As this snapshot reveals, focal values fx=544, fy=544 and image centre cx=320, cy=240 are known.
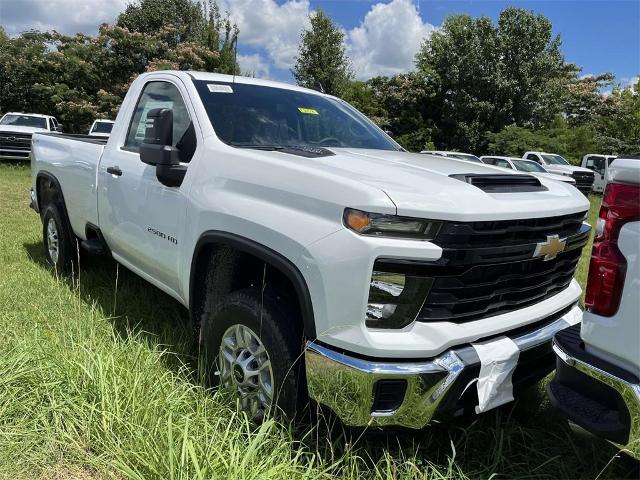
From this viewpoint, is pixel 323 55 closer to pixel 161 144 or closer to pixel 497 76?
pixel 497 76

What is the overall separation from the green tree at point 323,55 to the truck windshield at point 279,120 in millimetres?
23478

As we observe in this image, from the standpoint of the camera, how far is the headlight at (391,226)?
212cm

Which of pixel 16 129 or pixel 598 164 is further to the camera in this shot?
pixel 598 164

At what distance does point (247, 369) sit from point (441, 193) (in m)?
1.24

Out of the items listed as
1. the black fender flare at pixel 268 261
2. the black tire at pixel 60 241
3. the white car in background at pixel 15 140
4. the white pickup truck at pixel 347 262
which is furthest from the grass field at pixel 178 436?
the white car in background at pixel 15 140

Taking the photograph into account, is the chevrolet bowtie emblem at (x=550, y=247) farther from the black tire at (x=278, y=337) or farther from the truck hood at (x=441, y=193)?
the black tire at (x=278, y=337)

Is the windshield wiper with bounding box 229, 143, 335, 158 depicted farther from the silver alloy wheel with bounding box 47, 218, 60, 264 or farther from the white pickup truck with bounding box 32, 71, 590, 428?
the silver alloy wheel with bounding box 47, 218, 60, 264

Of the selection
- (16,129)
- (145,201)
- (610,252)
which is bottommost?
(16,129)

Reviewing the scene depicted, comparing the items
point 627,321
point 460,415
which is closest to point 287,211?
point 460,415

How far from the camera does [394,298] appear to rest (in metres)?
2.12

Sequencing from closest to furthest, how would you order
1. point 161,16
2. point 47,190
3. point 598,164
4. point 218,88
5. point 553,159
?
point 218,88, point 47,190, point 553,159, point 598,164, point 161,16

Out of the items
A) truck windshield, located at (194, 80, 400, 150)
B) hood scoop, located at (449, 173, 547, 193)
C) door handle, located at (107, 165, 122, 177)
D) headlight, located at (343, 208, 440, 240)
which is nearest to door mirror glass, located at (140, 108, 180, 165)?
truck windshield, located at (194, 80, 400, 150)

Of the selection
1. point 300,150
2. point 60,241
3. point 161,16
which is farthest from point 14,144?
point 300,150

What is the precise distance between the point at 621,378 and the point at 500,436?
114cm
